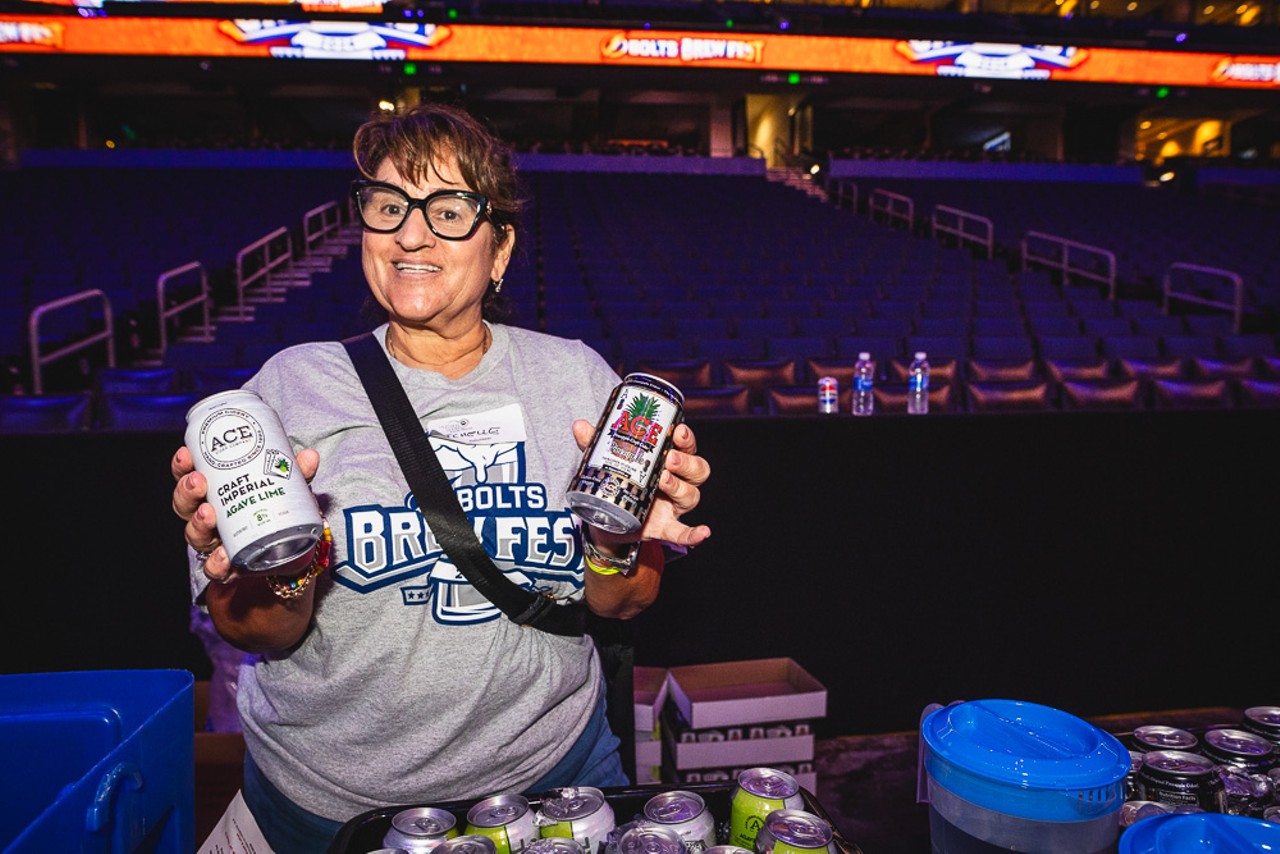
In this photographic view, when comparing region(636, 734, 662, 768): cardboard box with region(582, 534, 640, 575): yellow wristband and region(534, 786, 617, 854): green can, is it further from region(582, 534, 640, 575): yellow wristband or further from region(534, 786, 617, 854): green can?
region(534, 786, 617, 854): green can

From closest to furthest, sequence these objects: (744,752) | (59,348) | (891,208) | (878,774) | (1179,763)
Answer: (1179,763), (744,752), (878,774), (59,348), (891,208)

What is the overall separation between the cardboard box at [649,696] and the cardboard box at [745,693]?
0.03m

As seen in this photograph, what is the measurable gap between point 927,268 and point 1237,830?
8.16 m

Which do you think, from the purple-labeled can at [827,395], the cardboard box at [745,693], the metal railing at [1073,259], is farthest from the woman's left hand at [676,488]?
the metal railing at [1073,259]

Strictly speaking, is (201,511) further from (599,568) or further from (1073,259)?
(1073,259)

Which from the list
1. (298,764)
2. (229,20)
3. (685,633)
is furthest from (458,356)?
(229,20)

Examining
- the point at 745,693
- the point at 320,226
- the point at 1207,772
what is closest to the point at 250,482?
the point at 1207,772

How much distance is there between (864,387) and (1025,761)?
3.40 metres

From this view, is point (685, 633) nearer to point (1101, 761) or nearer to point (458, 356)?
point (458, 356)

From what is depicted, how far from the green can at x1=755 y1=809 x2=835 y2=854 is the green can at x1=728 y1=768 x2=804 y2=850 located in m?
0.05

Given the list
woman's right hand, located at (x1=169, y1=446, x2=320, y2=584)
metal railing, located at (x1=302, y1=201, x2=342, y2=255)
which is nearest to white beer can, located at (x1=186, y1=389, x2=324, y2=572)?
woman's right hand, located at (x1=169, y1=446, x2=320, y2=584)

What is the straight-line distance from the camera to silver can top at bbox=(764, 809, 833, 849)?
75 cm

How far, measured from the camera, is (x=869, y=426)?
8.38 ft

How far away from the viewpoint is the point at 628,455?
942mm
